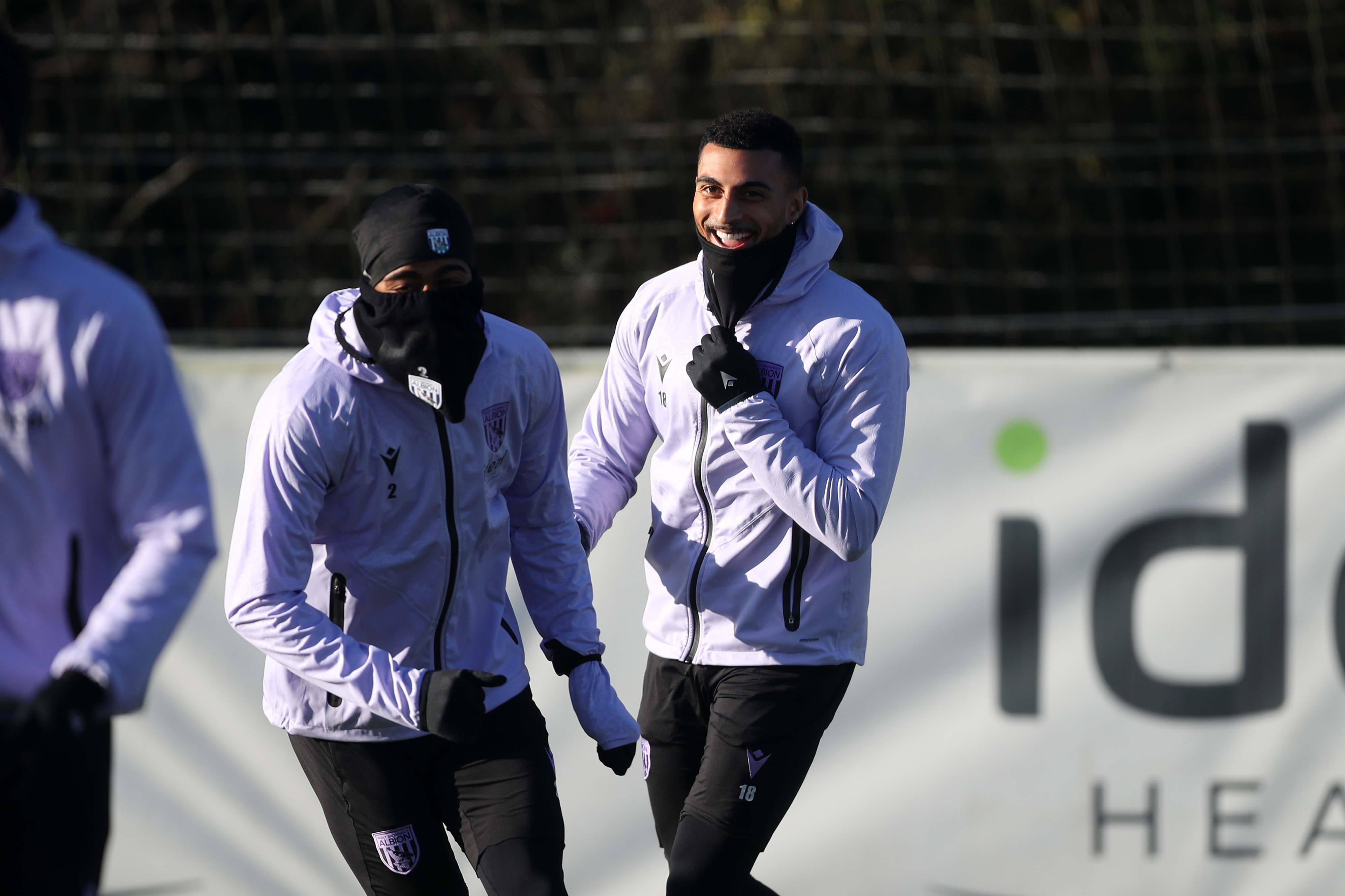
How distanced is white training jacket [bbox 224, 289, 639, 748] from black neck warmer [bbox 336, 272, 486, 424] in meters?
0.04

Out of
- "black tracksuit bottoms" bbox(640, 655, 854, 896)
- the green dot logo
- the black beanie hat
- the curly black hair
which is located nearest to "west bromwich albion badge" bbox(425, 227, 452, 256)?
the black beanie hat

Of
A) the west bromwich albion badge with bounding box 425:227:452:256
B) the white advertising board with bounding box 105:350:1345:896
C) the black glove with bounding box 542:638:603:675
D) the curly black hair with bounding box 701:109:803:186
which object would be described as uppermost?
the curly black hair with bounding box 701:109:803:186

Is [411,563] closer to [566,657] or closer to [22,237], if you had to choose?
[566,657]

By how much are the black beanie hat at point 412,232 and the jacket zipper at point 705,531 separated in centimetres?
65

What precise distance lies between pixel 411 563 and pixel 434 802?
18.3 inches

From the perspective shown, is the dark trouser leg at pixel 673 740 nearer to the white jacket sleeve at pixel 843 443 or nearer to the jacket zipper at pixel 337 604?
the white jacket sleeve at pixel 843 443

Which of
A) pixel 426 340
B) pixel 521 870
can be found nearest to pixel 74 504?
pixel 426 340

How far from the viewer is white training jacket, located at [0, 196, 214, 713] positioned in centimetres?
202

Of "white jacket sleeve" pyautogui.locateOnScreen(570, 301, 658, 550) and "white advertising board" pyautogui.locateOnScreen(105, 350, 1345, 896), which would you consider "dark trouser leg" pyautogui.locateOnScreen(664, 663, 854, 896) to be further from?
"white advertising board" pyautogui.locateOnScreen(105, 350, 1345, 896)

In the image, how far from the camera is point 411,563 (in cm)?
268

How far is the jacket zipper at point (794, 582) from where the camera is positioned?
119 inches

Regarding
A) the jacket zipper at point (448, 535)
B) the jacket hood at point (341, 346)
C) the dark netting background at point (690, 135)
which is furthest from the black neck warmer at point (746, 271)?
the dark netting background at point (690, 135)

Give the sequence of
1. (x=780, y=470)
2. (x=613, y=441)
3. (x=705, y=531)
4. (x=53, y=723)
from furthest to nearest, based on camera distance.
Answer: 1. (x=613, y=441)
2. (x=705, y=531)
3. (x=780, y=470)
4. (x=53, y=723)

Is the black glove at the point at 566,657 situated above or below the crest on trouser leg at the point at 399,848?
above
